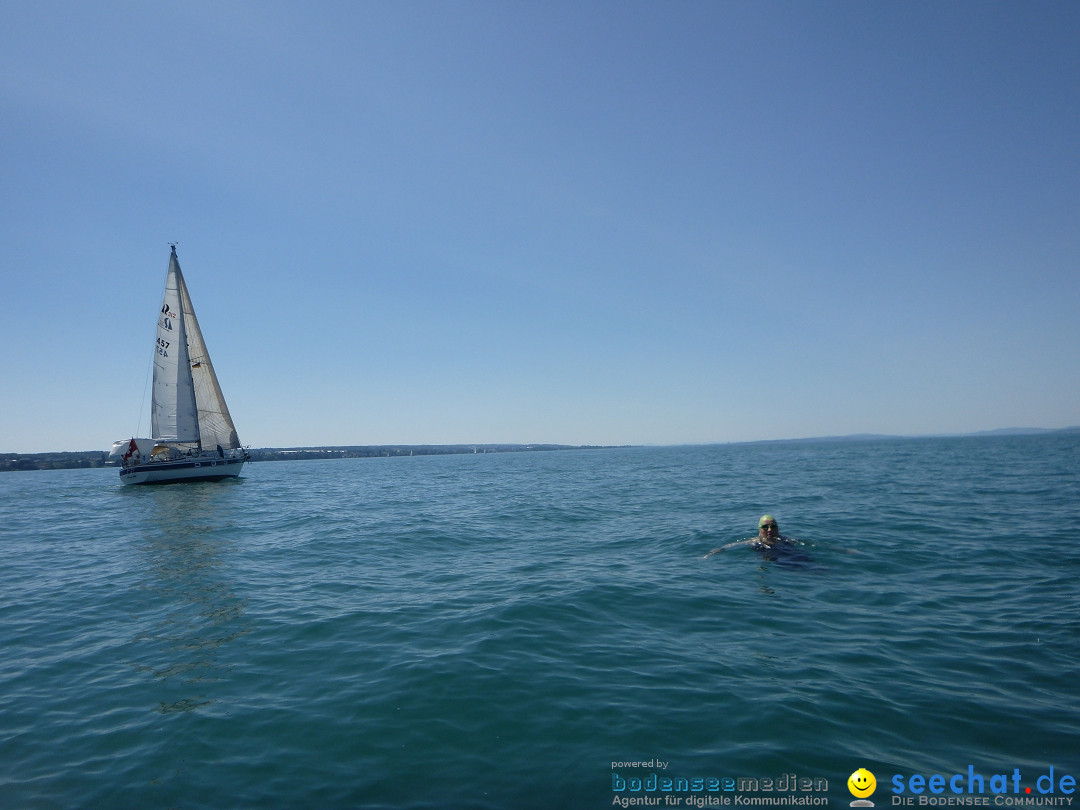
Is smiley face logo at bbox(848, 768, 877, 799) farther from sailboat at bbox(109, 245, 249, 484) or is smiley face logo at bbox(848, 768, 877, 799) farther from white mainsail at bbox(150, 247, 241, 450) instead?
white mainsail at bbox(150, 247, 241, 450)

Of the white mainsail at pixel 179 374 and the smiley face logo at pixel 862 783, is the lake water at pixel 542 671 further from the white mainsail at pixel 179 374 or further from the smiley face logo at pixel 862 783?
the white mainsail at pixel 179 374

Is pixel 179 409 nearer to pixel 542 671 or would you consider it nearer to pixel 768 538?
pixel 768 538

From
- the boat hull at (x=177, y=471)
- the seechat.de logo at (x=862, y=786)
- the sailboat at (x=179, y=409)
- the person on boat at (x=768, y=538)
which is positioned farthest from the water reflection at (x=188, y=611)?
the sailboat at (x=179, y=409)

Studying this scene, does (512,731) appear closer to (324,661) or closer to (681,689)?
(681,689)

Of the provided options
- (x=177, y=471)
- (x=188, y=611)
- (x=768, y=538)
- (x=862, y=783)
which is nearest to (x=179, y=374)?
(x=177, y=471)

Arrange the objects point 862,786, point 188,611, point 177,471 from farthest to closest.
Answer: point 177,471, point 188,611, point 862,786

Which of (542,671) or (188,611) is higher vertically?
(542,671)

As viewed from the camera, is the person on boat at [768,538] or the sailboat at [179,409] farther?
the sailboat at [179,409]

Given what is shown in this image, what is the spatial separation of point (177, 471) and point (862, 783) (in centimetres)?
5665

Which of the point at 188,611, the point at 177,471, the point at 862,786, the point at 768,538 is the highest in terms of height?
the point at 768,538

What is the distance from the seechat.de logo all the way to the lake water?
0.09 m

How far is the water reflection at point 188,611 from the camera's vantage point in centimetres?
809

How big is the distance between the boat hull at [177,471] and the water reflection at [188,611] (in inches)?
1111

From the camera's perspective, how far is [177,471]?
48.9 metres
